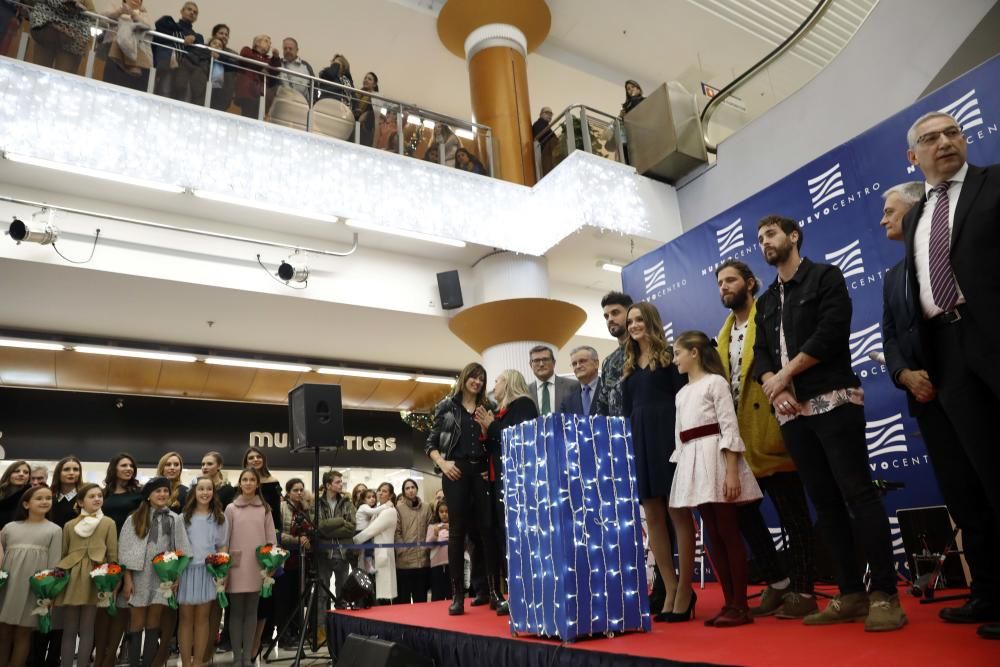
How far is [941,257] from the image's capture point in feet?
7.07

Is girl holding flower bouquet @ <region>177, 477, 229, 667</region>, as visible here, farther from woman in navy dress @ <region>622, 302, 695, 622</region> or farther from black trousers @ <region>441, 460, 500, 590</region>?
woman in navy dress @ <region>622, 302, 695, 622</region>

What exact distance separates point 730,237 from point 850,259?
1.17 meters

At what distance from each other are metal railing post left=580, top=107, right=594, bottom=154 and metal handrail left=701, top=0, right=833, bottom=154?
1320mm

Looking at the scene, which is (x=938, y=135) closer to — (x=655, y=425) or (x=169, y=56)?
(x=655, y=425)

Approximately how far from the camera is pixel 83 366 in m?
9.35

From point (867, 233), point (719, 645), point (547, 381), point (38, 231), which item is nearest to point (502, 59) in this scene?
point (38, 231)

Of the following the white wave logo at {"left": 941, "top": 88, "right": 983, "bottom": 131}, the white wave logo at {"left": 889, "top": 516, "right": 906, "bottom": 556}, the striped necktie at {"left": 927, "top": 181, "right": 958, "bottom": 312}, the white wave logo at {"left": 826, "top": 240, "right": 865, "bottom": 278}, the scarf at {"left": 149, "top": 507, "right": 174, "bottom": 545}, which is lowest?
the white wave logo at {"left": 889, "top": 516, "right": 906, "bottom": 556}

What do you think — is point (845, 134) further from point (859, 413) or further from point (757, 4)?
point (757, 4)

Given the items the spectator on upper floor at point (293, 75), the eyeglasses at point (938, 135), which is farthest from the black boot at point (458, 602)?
the spectator on upper floor at point (293, 75)

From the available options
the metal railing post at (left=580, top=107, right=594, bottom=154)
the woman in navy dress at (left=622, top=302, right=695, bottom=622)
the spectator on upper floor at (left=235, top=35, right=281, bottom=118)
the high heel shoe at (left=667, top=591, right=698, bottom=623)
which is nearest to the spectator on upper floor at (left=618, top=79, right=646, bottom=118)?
the metal railing post at (left=580, top=107, right=594, bottom=154)

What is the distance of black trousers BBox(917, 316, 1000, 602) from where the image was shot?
1988 mm

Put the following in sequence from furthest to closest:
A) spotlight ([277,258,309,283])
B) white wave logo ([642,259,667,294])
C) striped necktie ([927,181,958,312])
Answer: spotlight ([277,258,309,283])
white wave logo ([642,259,667,294])
striped necktie ([927,181,958,312])

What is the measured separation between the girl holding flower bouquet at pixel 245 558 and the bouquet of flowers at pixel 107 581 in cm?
69

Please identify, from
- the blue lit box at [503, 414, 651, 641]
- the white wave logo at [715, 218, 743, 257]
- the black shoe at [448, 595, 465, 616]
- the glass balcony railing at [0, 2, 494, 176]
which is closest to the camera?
the blue lit box at [503, 414, 651, 641]
